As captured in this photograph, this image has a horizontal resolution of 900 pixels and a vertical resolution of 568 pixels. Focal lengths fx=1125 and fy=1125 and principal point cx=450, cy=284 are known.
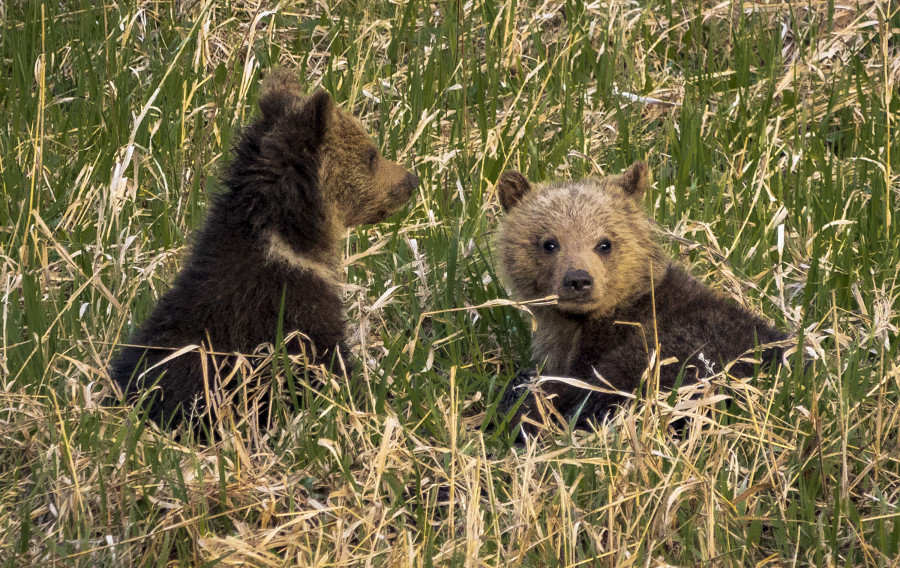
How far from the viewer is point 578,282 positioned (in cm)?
482

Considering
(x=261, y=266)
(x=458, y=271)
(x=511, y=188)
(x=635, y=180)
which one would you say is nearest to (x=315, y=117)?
(x=261, y=266)

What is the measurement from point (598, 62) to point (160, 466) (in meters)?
4.76

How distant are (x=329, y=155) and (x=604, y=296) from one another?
134 cm

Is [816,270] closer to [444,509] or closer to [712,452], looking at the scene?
[712,452]

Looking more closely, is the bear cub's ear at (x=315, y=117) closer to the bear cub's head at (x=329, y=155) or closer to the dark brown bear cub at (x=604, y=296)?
the bear cub's head at (x=329, y=155)

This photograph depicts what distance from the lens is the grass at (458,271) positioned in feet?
11.3

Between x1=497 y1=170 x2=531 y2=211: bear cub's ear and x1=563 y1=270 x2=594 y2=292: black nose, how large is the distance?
2.60 ft

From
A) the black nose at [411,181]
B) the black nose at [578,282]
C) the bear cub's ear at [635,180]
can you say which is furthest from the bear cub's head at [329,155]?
the bear cub's ear at [635,180]

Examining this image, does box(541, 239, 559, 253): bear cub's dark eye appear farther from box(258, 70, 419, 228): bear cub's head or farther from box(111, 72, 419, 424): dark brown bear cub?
box(111, 72, 419, 424): dark brown bear cub

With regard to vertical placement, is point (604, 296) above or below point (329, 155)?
below

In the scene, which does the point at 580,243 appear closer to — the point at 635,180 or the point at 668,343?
the point at 635,180

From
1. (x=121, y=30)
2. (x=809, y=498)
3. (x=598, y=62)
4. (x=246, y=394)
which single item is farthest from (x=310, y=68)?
(x=809, y=498)

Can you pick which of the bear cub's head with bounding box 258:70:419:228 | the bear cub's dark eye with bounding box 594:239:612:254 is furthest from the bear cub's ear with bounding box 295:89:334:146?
the bear cub's dark eye with bounding box 594:239:612:254

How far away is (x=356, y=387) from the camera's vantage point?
4.39 m
